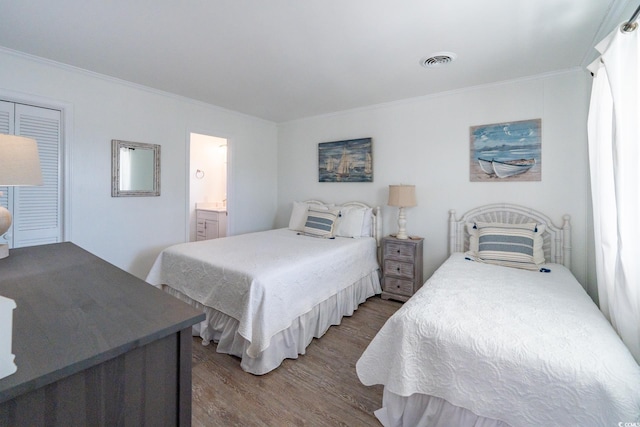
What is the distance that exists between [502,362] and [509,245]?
5.47 feet

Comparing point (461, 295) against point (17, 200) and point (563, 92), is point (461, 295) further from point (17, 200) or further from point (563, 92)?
point (17, 200)

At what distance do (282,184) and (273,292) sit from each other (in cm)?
307

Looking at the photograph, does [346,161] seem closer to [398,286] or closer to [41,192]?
[398,286]

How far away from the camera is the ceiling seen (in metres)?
1.84

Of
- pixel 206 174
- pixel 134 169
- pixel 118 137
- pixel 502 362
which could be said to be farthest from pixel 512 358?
pixel 206 174

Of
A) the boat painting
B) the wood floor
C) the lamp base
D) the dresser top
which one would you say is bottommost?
the wood floor

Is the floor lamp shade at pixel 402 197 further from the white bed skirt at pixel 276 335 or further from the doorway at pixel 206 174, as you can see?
the doorway at pixel 206 174

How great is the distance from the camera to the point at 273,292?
2.06m

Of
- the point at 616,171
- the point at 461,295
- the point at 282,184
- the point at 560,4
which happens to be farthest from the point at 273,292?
the point at 282,184

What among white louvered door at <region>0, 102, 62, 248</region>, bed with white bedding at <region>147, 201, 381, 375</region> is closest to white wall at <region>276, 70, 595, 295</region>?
bed with white bedding at <region>147, 201, 381, 375</region>

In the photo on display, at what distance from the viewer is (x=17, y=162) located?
1.37 meters

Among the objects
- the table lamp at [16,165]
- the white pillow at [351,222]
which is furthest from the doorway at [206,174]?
the table lamp at [16,165]

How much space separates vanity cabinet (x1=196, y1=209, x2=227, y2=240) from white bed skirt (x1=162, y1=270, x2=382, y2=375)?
89.4 inches

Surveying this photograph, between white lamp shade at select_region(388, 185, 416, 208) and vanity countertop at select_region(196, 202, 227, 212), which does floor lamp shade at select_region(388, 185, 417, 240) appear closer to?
white lamp shade at select_region(388, 185, 416, 208)
